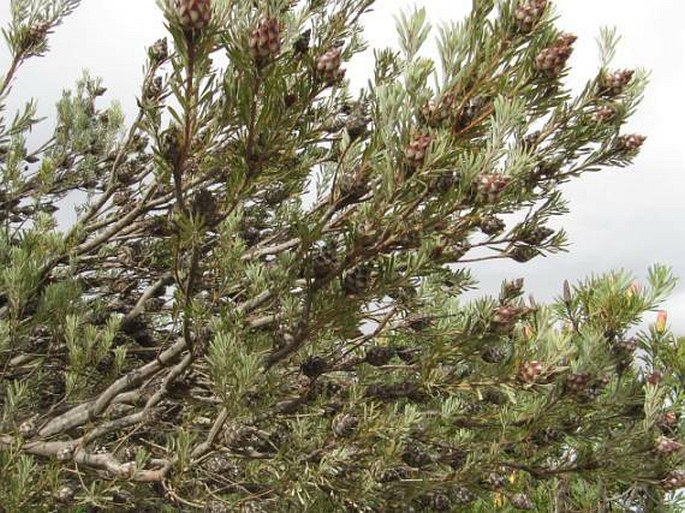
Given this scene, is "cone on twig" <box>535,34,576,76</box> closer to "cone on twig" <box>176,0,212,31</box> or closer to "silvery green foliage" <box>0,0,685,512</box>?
"silvery green foliage" <box>0,0,685,512</box>

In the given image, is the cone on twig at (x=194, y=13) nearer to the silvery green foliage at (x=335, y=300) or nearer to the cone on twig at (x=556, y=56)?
the silvery green foliage at (x=335, y=300)

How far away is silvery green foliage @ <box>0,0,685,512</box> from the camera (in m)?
1.80

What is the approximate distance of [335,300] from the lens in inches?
77.0

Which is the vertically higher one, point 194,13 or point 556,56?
point 556,56

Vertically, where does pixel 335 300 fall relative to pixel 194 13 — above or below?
below

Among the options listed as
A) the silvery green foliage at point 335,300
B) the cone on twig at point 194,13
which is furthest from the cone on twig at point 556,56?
the cone on twig at point 194,13

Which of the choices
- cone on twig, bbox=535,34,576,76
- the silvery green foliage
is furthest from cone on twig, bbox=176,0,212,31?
cone on twig, bbox=535,34,576,76

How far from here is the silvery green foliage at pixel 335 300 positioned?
1.80 meters

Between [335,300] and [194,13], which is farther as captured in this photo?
[335,300]

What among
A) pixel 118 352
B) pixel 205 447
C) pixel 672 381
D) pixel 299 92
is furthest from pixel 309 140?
pixel 672 381

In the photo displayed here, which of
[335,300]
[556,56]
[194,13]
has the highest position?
[556,56]

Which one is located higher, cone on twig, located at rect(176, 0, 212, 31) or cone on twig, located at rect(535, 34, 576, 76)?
cone on twig, located at rect(535, 34, 576, 76)

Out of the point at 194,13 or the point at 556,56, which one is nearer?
the point at 194,13

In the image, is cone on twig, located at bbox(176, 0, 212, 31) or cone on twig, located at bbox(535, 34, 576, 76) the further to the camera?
cone on twig, located at bbox(535, 34, 576, 76)
